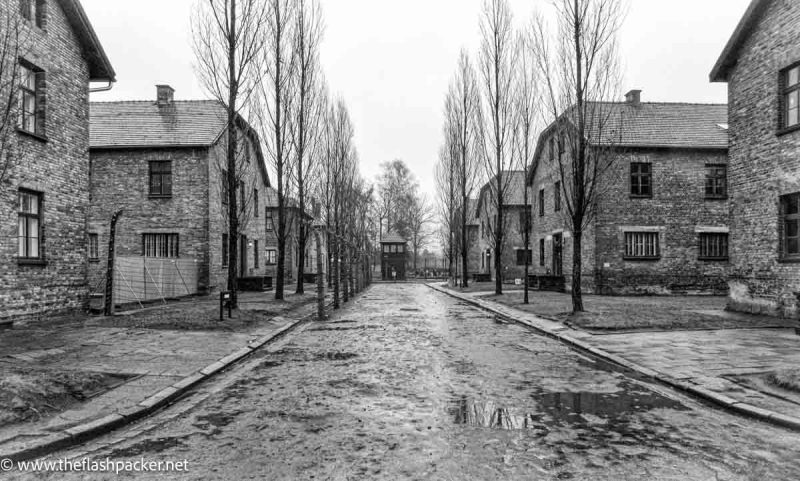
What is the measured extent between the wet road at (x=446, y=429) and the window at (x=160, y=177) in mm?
18657

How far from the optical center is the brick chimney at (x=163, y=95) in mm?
27047

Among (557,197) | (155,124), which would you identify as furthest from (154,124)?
(557,197)

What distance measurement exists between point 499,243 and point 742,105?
1126 centimetres

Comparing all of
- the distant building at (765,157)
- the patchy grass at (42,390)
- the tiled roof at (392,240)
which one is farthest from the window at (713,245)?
the tiled roof at (392,240)

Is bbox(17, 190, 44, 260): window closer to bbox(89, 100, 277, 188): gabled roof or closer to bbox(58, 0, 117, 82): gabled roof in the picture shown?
bbox(58, 0, 117, 82): gabled roof

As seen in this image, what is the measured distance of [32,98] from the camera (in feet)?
44.0

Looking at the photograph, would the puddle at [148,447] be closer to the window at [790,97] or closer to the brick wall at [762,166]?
the brick wall at [762,166]

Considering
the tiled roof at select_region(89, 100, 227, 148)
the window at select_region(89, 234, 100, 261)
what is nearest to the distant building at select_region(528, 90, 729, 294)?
the tiled roof at select_region(89, 100, 227, 148)

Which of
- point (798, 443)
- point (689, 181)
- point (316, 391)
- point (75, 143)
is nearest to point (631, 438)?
point (798, 443)

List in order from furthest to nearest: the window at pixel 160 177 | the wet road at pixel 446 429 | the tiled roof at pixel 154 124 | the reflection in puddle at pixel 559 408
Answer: the window at pixel 160 177 → the tiled roof at pixel 154 124 → the reflection in puddle at pixel 559 408 → the wet road at pixel 446 429

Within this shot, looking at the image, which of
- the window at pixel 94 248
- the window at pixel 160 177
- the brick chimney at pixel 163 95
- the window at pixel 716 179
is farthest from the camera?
the brick chimney at pixel 163 95

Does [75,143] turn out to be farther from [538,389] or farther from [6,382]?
[538,389]

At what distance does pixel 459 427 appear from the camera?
16.6 ft

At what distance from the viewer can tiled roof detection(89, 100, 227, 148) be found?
2428cm
